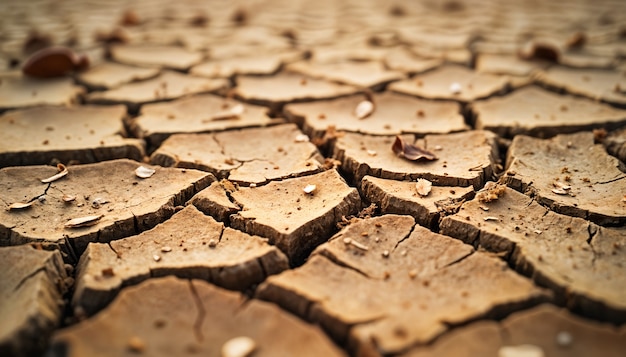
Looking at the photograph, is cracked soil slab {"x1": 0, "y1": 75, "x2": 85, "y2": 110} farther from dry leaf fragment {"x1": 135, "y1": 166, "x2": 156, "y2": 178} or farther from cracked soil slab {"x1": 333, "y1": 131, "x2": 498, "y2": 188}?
cracked soil slab {"x1": 333, "y1": 131, "x2": 498, "y2": 188}

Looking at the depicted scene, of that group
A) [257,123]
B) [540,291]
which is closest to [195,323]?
[540,291]

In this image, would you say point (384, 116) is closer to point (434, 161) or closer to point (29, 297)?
point (434, 161)

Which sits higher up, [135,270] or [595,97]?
[595,97]

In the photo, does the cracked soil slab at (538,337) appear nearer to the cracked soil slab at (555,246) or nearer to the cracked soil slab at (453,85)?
the cracked soil slab at (555,246)

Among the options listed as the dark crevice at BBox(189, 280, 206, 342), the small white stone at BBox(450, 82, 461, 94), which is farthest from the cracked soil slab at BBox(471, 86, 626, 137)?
the dark crevice at BBox(189, 280, 206, 342)

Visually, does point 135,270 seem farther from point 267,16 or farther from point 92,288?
point 267,16

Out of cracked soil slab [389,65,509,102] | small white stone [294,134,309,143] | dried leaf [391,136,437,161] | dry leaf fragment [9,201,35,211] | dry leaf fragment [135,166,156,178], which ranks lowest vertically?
dry leaf fragment [9,201,35,211]

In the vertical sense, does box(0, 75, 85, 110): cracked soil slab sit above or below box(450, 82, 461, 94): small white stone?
below

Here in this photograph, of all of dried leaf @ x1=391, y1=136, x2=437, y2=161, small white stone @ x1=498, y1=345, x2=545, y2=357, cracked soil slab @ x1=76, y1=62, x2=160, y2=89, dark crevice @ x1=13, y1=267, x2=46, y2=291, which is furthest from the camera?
cracked soil slab @ x1=76, y1=62, x2=160, y2=89
